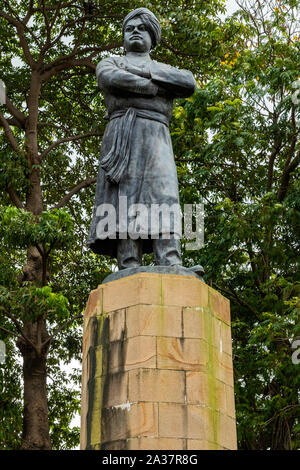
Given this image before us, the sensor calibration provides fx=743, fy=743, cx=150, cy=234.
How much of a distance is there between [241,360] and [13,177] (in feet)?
19.3

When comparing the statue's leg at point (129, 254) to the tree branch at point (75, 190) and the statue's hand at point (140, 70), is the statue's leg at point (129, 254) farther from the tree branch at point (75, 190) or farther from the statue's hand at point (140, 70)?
the tree branch at point (75, 190)

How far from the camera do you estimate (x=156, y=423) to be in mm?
6527

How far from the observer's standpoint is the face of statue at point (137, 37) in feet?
27.8

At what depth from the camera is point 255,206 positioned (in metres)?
13.1

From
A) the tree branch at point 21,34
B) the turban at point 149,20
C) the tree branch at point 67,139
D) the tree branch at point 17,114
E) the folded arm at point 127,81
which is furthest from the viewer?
the tree branch at point 21,34

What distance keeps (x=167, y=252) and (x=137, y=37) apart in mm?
2586

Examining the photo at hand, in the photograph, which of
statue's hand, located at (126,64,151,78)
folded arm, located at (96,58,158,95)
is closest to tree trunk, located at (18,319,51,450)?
folded arm, located at (96,58,158,95)

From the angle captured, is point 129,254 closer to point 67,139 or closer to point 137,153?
point 137,153

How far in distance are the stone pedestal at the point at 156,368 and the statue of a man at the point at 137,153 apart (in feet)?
1.96

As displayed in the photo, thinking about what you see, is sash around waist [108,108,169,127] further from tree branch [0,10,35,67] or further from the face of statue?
tree branch [0,10,35,67]

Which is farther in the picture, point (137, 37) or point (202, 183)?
point (202, 183)

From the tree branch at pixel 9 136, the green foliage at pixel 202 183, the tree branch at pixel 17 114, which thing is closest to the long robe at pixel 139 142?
the green foliage at pixel 202 183

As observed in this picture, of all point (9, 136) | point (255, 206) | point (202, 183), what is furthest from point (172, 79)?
point (9, 136)
